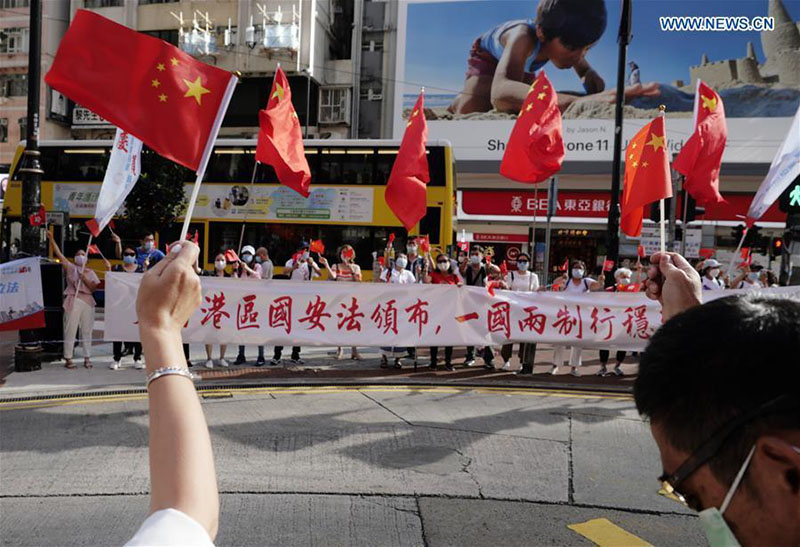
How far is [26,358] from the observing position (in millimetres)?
8734

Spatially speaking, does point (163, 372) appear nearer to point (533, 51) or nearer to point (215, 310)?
point (215, 310)

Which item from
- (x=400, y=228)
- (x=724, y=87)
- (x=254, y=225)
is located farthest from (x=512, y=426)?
(x=724, y=87)

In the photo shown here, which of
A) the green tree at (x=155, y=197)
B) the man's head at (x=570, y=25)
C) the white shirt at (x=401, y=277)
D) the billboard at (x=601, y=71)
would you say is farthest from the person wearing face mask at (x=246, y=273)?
the man's head at (x=570, y=25)

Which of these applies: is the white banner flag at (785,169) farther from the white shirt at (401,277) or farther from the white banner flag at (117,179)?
the white banner flag at (117,179)

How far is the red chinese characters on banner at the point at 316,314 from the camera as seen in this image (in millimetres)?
8984

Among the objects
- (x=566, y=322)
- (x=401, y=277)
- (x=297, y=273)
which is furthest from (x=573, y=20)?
(x=566, y=322)

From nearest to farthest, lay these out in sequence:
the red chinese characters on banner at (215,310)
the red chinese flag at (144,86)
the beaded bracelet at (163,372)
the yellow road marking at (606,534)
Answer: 1. the beaded bracelet at (163,372)
2. the yellow road marking at (606,534)
3. the red chinese flag at (144,86)
4. the red chinese characters on banner at (215,310)

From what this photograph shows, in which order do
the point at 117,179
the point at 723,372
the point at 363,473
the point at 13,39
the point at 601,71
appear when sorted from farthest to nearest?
the point at 13,39 → the point at 601,71 → the point at 117,179 → the point at 363,473 → the point at 723,372

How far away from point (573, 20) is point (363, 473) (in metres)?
33.0

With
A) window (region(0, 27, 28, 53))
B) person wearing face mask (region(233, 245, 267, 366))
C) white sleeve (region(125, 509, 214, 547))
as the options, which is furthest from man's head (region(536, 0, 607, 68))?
white sleeve (region(125, 509, 214, 547))

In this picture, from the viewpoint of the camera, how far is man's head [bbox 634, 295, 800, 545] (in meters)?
0.94

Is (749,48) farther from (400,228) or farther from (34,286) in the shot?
(34,286)

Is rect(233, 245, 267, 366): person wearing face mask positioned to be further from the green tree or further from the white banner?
the green tree

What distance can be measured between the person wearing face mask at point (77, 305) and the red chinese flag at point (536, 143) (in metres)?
6.60
